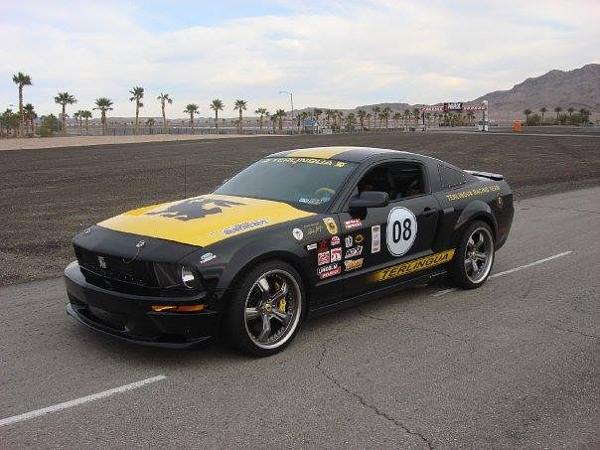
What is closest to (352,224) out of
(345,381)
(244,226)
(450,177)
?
(244,226)

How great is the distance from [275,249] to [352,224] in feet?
2.97

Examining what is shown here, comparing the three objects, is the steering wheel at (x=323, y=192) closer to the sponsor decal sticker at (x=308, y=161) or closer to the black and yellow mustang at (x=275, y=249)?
the black and yellow mustang at (x=275, y=249)

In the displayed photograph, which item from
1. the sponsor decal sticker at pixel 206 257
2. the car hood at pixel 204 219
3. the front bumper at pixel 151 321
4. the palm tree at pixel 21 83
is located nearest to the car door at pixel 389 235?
the car hood at pixel 204 219

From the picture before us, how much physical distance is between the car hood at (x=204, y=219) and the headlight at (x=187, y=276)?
209 mm

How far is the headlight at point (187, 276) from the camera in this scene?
167 inches

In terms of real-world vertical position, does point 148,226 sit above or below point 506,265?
above

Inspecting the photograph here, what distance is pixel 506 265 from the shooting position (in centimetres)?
764

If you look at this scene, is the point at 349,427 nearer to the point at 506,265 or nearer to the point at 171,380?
the point at 171,380

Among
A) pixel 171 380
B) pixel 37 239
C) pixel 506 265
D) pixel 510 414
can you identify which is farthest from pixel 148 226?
pixel 37 239

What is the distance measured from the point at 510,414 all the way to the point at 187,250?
7.68 ft

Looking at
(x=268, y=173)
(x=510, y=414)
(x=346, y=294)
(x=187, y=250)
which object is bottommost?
(x=510, y=414)

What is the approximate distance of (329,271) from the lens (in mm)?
5008

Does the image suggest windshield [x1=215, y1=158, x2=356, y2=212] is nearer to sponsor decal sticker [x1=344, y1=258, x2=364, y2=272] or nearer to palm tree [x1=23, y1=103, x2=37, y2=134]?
sponsor decal sticker [x1=344, y1=258, x2=364, y2=272]

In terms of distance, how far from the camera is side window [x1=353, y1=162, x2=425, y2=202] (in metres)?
5.72
